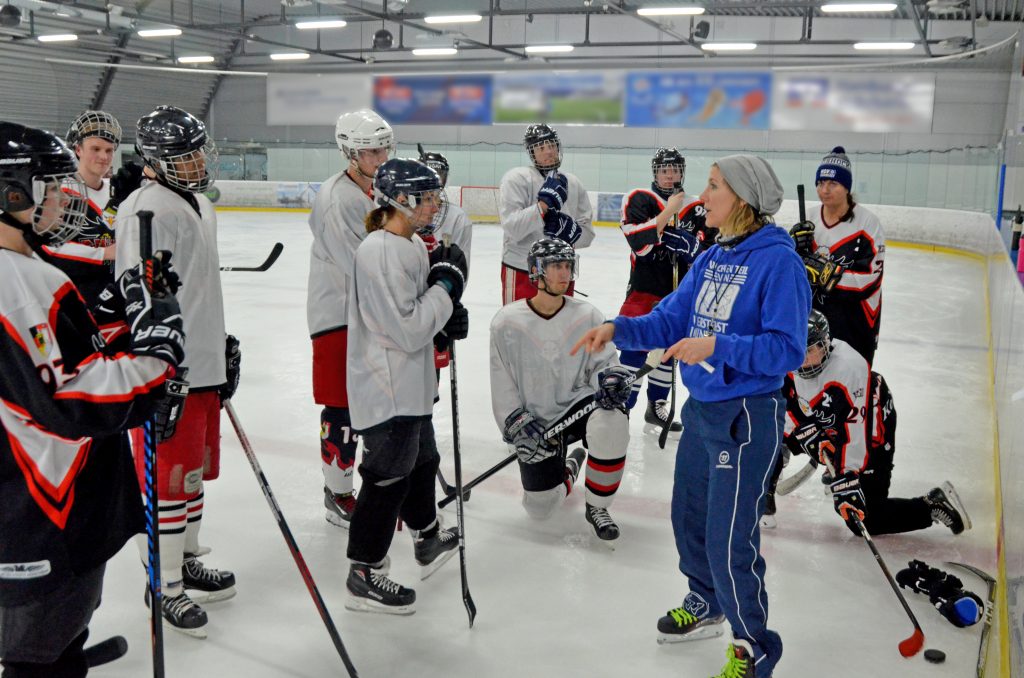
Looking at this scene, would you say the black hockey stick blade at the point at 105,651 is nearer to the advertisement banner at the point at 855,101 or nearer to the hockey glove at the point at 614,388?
the hockey glove at the point at 614,388

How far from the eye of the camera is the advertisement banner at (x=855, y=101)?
16.6 metres

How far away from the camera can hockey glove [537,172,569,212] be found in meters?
3.70

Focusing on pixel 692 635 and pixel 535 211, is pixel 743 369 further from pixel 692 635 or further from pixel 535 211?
pixel 535 211

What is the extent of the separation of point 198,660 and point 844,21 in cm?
1736

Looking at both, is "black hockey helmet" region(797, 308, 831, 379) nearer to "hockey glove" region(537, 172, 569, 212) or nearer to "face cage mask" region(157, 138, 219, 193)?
"hockey glove" region(537, 172, 569, 212)

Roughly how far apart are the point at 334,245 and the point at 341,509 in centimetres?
93

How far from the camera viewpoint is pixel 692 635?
2406 mm

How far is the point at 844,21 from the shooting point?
657 inches

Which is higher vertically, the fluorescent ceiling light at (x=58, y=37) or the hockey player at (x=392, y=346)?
the fluorescent ceiling light at (x=58, y=37)

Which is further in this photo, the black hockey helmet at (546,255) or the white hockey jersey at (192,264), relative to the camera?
the black hockey helmet at (546,255)

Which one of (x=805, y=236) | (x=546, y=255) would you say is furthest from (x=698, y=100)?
(x=546, y=255)

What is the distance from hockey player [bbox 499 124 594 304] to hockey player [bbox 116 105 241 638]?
65.0 inches

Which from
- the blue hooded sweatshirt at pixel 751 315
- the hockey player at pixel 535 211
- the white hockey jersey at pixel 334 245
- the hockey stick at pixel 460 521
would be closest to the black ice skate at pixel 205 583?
the hockey stick at pixel 460 521

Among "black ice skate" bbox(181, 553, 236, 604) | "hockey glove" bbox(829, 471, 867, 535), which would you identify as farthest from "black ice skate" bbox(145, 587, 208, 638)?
"hockey glove" bbox(829, 471, 867, 535)
